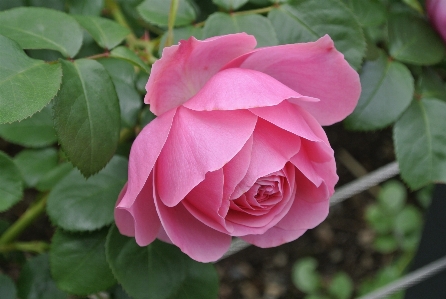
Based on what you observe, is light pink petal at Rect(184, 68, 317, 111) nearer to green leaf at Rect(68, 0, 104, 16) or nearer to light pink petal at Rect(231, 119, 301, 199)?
light pink petal at Rect(231, 119, 301, 199)

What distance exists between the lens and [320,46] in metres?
0.39

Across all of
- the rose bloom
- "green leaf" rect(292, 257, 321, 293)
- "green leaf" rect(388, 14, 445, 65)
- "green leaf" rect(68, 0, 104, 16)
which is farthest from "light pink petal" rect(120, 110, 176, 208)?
"green leaf" rect(292, 257, 321, 293)

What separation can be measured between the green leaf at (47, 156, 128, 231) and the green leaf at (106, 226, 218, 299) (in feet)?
0.09

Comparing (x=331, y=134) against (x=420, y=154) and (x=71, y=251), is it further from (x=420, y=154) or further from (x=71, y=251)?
(x=71, y=251)

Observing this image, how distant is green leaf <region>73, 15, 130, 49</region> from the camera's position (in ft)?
1.61

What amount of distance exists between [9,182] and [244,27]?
293 mm

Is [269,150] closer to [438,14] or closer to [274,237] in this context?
[274,237]

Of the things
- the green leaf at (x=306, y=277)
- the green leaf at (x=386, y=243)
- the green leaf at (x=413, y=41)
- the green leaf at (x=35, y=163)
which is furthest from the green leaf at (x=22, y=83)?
the green leaf at (x=386, y=243)

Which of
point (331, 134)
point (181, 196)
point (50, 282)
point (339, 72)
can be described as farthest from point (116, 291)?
point (331, 134)

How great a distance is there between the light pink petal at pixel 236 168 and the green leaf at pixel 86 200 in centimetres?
18

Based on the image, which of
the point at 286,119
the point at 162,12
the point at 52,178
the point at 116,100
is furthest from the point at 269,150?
the point at 52,178

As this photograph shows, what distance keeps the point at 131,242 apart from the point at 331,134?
3.06 ft

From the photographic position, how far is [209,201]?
38 cm

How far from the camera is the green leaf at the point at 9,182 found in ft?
1.44
